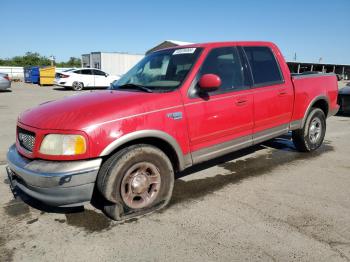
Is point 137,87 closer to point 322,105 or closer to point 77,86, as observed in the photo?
point 322,105

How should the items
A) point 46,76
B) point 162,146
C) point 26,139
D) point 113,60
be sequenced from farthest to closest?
point 113,60
point 46,76
point 162,146
point 26,139

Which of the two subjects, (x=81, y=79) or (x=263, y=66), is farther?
(x=81, y=79)

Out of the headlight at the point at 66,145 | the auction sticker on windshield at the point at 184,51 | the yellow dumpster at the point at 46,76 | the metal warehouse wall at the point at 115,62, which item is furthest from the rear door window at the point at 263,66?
the metal warehouse wall at the point at 115,62

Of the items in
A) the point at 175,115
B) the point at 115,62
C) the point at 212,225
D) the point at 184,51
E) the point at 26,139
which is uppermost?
the point at 115,62

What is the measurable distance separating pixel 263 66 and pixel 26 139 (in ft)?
11.1

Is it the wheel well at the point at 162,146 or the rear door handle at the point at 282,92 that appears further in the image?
the rear door handle at the point at 282,92

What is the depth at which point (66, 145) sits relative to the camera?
2.99 m

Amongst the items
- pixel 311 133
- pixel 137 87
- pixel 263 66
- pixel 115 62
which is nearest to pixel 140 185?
pixel 137 87

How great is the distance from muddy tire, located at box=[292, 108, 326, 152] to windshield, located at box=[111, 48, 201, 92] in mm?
2657

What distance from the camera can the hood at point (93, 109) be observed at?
308cm

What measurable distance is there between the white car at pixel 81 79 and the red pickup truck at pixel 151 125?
17959mm

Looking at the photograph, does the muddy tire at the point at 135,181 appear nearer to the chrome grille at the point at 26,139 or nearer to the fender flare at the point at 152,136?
the fender flare at the point at 152,136

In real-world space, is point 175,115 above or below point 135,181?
above

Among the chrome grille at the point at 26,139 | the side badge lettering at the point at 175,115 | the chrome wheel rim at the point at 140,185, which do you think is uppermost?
the side badge lettering at the point at 175,115
